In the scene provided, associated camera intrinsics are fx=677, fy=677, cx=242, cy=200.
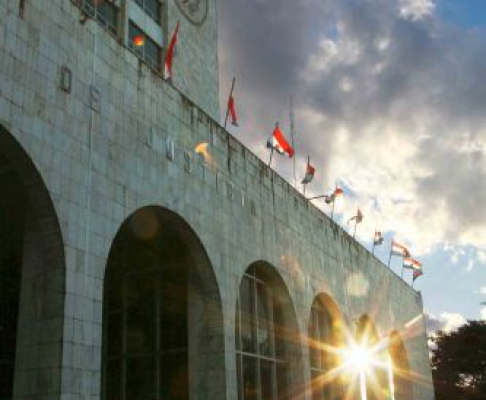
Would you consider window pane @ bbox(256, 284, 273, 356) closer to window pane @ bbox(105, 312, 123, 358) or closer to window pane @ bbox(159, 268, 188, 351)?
window pane @ bbox(159, 268, 188, 351)

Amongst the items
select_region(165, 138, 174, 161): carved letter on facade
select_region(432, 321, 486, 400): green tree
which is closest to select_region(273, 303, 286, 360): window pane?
select_region(165, 138, 174, 161): carved letter on facade

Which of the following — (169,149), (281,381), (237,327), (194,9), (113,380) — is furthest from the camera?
(194,9)

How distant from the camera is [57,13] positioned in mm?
18859

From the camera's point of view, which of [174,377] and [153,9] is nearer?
[174,377]

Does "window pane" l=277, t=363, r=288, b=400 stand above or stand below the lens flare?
below

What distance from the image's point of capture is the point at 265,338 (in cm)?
2945

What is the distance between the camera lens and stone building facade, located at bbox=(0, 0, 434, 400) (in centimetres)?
1700

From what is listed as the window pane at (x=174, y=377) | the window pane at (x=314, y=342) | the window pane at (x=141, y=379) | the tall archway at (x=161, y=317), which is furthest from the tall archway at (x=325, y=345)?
the window pane at (x=141, y=379)

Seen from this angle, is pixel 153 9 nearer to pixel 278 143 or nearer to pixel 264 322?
pixel 278 143

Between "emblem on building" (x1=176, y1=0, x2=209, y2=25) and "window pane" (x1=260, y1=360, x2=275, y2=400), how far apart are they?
19838mm

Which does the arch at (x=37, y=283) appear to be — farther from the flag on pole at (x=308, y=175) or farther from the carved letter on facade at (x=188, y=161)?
the flag on pole at (x=308, y=175)

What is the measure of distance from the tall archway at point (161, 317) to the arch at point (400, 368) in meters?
27.4

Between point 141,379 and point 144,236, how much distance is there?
539 cm

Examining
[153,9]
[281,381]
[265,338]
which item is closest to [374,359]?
[281,381]
